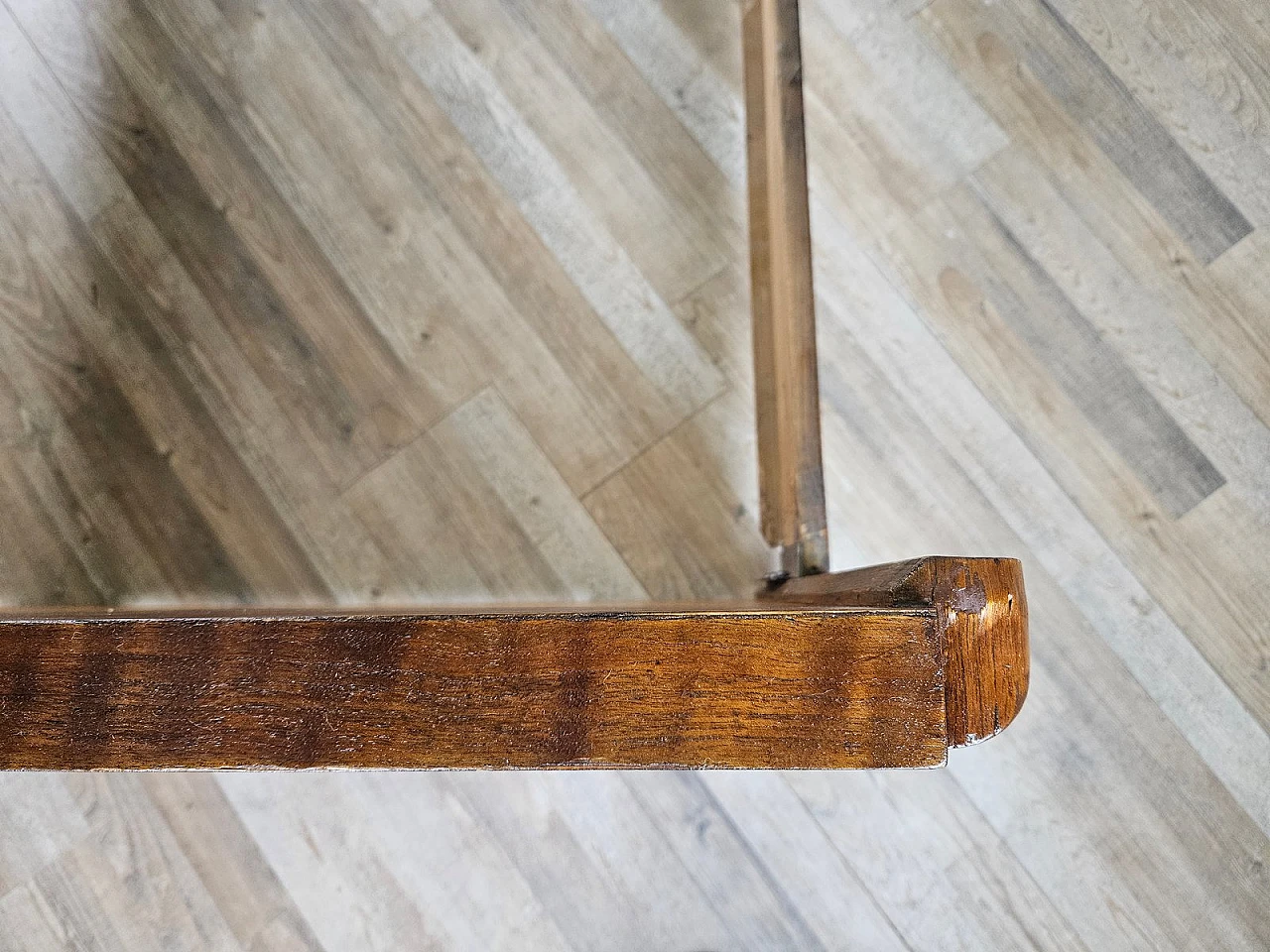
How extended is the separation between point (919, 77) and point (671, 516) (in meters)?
0.64

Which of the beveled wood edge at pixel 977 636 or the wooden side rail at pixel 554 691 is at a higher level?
the wooden side rail at pixel 554 691

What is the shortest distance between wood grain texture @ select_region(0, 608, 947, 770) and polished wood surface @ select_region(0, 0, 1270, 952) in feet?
1.84

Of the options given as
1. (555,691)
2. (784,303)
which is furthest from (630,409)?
(555,691)

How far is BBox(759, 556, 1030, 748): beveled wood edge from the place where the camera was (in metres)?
0.43

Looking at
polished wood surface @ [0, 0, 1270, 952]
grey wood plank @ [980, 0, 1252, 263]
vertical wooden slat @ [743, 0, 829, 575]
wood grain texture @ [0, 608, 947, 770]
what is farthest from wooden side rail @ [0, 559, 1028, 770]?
grey wood plank @ [980, 0, 1252, 263]

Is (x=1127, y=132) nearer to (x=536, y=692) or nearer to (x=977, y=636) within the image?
(x=977, y=636)

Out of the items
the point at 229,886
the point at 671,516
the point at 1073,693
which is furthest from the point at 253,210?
the point at 1073,693

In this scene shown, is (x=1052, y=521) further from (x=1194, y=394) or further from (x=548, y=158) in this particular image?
(x=548, y=158)

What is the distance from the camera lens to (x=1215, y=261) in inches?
40.7

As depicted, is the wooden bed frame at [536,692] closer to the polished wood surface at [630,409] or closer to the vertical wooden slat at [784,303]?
the vertical wooden slat at [784,303]

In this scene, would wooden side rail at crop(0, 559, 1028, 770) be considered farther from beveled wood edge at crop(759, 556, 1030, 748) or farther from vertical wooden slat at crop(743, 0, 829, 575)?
vertical wooden slat at crop(743, 0, 829, 575)

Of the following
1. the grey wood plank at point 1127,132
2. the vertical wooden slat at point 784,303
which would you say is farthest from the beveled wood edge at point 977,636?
the grey wood plank at point 1127,132

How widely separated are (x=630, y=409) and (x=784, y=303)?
0.76ft

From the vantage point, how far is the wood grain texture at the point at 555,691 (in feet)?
1.40
